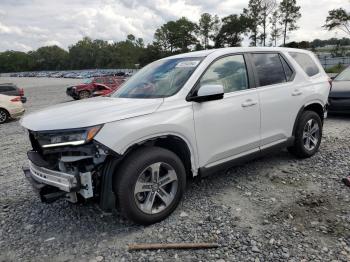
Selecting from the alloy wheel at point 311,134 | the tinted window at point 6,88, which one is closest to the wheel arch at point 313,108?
the alloy wheel at point 311,134

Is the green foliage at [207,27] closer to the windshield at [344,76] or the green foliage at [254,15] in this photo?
the green foliage at [254,15]

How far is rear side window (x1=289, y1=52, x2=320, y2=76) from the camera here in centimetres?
529

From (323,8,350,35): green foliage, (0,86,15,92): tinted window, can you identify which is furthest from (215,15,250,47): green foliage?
(0,86,15,92): tinted window

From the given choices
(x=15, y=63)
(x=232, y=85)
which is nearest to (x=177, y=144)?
(x=232, y=85)

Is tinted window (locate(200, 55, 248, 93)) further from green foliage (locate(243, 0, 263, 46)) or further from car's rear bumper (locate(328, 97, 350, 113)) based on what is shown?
green foliage (locate(243, 0, 263, 46))

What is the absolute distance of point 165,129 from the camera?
3508 mm

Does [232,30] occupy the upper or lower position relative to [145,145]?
upper

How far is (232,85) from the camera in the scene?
4.24m

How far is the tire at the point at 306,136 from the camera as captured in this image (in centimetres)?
518

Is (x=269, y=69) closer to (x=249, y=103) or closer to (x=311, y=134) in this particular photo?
(x=249, y=103)

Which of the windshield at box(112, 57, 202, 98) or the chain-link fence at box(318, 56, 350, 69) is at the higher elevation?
the windshield at box(112, 57, 202, 98)

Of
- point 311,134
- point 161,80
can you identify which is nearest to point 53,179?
point 161,80

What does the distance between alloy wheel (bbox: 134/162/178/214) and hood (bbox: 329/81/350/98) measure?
671 cm

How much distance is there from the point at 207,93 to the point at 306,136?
252 centimetres
